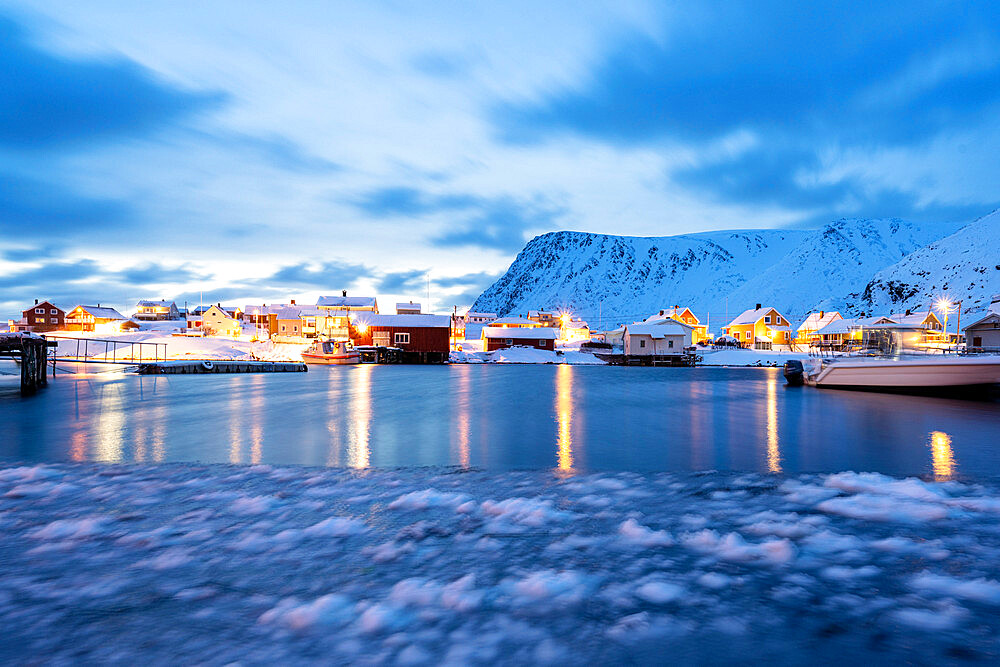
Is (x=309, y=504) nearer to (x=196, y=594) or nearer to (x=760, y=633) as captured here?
(x=196, y=594)

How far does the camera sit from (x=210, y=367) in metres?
44.6

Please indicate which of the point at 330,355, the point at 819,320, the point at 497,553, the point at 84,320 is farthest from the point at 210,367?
the point at 819,320

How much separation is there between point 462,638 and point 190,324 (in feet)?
391

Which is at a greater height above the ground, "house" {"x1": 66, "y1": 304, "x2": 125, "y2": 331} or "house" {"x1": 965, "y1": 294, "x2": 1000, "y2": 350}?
"house" {"x1": 66, "y1": 304, "x2": 125, "y2": 331}

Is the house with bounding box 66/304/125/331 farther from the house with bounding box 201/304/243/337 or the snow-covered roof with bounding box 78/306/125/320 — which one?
the house with bounding box 201/304/243/337

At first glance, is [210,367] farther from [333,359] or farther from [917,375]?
[917,375]

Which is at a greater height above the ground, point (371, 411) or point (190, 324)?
point (190, 324)

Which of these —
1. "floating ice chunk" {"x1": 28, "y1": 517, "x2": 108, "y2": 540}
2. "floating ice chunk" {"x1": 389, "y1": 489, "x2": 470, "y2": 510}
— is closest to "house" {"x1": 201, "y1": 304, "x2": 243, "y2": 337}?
"floating ice chunk" {"x1": 28, "y1": 517, "x2": 108, "y2": 540}

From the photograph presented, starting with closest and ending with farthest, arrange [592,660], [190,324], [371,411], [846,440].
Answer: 1. [592,660]
2. [846,440]
3. [371,411]
4. [190,324]

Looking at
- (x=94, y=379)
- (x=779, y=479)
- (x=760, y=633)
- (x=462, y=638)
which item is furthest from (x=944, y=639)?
(x=94, y=379)

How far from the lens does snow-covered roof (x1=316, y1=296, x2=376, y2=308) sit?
97250 millimetres

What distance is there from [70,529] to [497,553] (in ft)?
16.2

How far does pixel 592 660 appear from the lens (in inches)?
132

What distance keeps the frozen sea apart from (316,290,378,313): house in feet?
286
